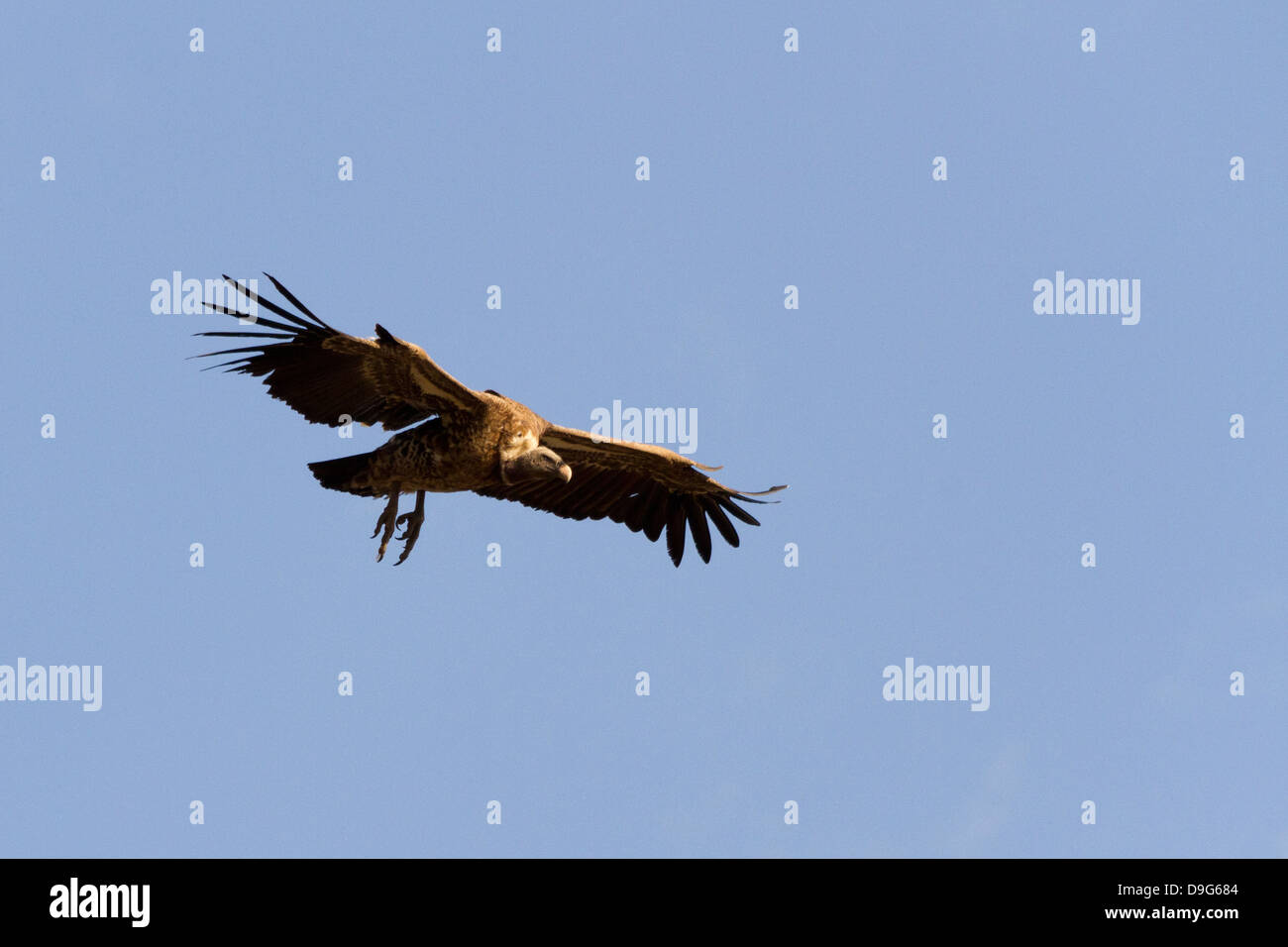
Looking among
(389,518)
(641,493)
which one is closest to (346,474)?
(389,518)

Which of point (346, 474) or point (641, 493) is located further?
point (641, 493)

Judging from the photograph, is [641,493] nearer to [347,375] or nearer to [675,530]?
[675,530]

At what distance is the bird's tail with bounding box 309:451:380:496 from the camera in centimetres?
1400

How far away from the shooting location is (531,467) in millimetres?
13898

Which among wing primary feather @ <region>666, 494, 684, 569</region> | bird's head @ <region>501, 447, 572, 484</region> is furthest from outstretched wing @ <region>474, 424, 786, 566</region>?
bird's head @ <region>501, 447, 572, 484</region>

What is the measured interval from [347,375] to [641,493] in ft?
12.1

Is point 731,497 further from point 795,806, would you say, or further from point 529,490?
point 795,806

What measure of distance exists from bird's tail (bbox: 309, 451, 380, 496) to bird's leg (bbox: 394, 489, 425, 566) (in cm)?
41

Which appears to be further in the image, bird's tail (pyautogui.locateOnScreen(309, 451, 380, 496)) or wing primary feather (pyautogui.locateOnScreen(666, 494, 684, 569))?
wing primary feather (pyautogui.locateOnScreen(666, 494, 684, 569))

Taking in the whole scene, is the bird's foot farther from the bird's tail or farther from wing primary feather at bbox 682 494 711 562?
wing primary feather at bbox 682 494 711 562

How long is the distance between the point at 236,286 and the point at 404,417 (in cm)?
204
